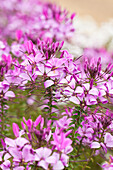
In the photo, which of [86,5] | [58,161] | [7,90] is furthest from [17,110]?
[86,5]

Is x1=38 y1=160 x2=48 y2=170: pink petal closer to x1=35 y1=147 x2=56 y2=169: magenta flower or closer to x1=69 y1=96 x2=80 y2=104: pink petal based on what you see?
x1=35 y1=147 x2=56 y2=169: magenta flower

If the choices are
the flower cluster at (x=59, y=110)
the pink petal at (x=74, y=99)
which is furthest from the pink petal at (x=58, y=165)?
the pink petal at (x=74, y=99)

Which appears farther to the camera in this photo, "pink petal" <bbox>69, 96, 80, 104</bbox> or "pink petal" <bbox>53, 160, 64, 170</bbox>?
"pink petal" <bbox>69, 96, 80, 104</bbox>

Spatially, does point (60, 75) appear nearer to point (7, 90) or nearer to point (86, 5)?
point (7, 90)

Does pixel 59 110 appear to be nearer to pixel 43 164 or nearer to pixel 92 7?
pixel 43 164

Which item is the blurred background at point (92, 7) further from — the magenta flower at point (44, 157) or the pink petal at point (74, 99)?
the magenta flower at point (44, 157)

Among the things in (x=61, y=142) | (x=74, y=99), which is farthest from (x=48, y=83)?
(x=61, y=142)

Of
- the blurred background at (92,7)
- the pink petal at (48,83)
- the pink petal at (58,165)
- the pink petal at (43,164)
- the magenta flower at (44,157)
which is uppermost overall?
the blurred background at (92,7)

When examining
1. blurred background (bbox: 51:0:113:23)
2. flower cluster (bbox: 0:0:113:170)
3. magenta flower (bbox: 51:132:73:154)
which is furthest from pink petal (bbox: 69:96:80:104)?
blurred background (bbox: 51:0:113:23)
